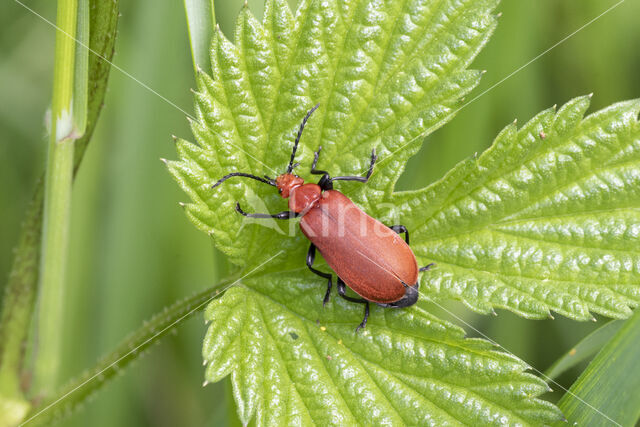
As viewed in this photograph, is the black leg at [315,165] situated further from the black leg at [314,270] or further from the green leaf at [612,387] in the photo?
the green leaf at [612,387]

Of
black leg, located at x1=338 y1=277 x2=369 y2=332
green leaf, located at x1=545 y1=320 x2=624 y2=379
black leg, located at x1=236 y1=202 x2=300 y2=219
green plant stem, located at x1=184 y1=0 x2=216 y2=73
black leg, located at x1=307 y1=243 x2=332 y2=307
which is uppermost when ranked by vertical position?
→ green plant stem, located at x1=184 y1=0 x2=216 y2=73

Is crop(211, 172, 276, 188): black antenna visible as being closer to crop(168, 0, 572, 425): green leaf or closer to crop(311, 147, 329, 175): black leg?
crop(168, 0, 572, 425): green leaf

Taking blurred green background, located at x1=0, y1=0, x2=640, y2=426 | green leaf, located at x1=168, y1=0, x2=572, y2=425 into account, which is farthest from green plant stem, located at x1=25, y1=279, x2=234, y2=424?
blurred green background, located at x1=0, y1=0, x2=640, y2=426

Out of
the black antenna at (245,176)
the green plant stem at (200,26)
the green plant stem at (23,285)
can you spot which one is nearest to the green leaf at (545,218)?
the black antenna at (245,176)

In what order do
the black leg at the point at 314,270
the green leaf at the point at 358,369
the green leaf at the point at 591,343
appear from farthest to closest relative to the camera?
1. the green leaf at the point at 591,343
2. the black leg at the point at 314,270
3. the green leaf at the point at 358,369

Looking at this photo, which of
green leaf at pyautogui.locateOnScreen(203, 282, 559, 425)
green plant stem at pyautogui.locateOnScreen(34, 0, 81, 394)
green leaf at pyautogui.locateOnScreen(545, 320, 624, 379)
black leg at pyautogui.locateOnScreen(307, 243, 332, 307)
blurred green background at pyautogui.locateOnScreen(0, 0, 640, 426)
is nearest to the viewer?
green leaf at pyautogui.locateOnScreen(203, 282, 559, 425)

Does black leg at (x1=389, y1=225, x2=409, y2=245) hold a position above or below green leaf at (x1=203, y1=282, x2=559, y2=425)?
above

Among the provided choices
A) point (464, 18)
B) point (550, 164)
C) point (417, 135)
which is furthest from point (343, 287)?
point (464, 18)
